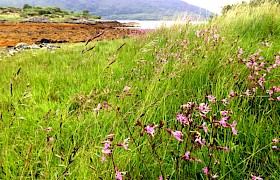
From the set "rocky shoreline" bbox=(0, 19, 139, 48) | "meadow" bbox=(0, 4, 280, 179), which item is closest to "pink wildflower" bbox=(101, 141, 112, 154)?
"meadow" bbox=(0, 4, 280, 179)

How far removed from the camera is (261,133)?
1829 mm

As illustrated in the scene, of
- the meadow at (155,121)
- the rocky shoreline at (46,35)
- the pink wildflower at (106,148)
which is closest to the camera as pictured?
the pink wildflower at (106,148)

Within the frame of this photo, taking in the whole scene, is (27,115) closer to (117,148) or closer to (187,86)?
(117,148)

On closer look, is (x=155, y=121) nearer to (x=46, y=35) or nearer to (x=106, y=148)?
(x=106, y=148)

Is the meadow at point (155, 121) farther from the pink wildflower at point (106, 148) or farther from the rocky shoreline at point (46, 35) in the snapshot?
the rocky shoreline at point (46, 35)

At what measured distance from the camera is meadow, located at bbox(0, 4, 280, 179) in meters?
1.39

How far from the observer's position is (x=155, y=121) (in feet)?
7.54

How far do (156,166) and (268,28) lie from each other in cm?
598

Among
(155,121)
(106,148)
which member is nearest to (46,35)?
(155,121)

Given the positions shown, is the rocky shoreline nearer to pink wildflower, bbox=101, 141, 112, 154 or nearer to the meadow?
the meadow

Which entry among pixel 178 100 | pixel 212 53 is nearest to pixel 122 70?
pixel 212 53

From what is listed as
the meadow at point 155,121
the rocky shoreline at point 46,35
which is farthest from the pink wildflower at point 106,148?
the rocky shoreline at point 46,35

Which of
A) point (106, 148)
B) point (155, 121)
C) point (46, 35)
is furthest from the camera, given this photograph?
point (46, 35)

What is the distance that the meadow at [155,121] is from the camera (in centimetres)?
139
